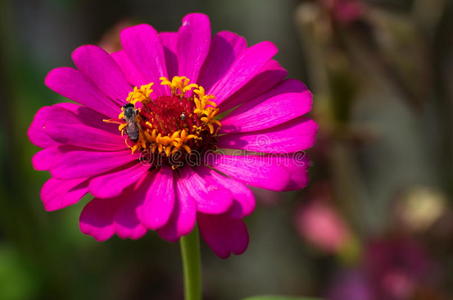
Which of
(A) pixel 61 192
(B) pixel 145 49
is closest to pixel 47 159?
(A) pixel 61 192

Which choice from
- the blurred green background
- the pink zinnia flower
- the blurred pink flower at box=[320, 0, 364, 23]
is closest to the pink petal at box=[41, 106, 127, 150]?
the pink zinnia flower

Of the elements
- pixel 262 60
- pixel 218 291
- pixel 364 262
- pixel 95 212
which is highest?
pixel 262 60

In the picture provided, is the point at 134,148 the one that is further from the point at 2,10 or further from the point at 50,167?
the point at 2,10

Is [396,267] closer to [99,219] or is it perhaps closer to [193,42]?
[193,42]

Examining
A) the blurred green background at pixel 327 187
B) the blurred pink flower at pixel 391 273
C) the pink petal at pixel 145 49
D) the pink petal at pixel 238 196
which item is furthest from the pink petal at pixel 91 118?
the blurred pink flower at pixel 391 273

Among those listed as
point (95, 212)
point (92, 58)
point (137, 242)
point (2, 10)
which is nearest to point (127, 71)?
point (92, 58)

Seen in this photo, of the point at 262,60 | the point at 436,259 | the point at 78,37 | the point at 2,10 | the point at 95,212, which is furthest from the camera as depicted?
the point at 78,37

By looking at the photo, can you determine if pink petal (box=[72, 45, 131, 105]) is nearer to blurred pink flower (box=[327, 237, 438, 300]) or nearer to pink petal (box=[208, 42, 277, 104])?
pink petal (box=[208, 42, 277, 104])
